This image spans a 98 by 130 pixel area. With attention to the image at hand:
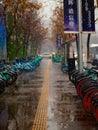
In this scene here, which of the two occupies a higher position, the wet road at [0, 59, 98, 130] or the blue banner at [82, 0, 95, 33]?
the blue banner at [82, 0, 95, 33]

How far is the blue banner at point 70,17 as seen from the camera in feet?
46.0

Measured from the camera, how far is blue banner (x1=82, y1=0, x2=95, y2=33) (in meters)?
14.0

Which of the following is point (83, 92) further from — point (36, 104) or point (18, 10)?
point (18, 10)

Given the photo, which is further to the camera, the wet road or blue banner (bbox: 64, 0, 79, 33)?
blue banner (bbox: 64, 0, 79, 33)

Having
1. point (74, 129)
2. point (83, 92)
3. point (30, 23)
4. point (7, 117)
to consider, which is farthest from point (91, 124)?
point (30, 23)

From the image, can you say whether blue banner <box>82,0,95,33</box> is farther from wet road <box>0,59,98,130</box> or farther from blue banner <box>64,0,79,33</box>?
wet road <box>0,59,98,130</box>

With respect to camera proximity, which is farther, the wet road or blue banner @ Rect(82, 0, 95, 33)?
blue banner @ Rect(82, 0, 95, 33)

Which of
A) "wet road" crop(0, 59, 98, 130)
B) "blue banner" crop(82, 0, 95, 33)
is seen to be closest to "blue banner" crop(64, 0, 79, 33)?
"blue banner" crop(82, 0, 95, 33)

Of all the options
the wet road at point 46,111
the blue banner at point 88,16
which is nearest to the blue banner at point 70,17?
the blue banner at point 88,16

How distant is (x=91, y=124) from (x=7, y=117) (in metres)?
2.17

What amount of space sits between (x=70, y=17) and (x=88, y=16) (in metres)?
0.68

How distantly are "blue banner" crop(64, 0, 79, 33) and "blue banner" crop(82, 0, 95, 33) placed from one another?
0.28m

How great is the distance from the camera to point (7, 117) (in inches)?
364

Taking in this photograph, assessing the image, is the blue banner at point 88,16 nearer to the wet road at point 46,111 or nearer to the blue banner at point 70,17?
the blue banner at point 70,17
